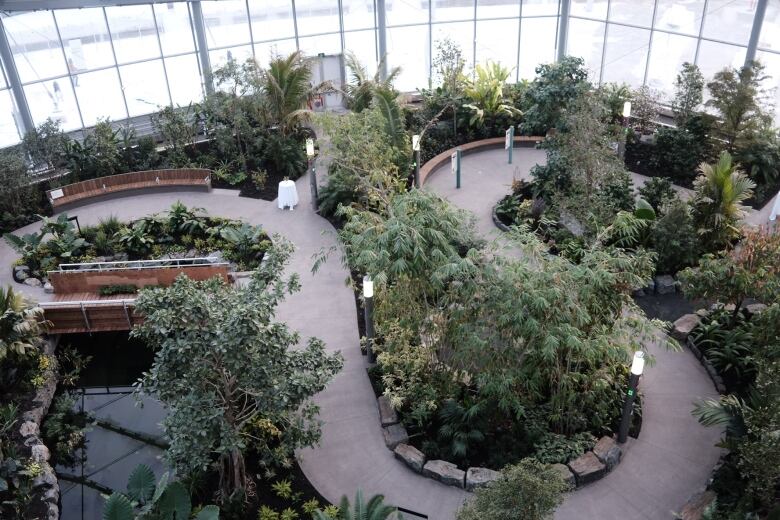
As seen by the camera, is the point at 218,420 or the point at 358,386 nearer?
the point at 218,420

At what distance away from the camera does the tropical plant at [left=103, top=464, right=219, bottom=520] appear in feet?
26.2

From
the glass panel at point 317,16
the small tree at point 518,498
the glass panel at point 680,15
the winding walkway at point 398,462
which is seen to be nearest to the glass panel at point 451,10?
the glass panel at point 317,16

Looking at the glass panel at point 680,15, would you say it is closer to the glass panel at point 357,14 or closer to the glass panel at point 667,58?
the glass panel at point 667,58

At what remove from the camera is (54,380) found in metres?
11.5

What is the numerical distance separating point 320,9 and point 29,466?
15.1 m

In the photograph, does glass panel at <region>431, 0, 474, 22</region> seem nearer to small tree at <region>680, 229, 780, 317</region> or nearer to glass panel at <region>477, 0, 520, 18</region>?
glass panel at <region>477, 0, 520, 18</region>

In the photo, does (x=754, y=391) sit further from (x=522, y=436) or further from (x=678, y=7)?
(x=678, y=7)

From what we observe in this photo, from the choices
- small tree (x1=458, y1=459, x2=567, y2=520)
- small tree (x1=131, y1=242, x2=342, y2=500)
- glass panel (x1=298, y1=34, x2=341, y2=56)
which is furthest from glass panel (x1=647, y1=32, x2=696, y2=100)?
small tree (x1=458, y1=459, x2=567, y2=520)

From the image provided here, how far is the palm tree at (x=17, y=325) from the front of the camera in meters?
11.1

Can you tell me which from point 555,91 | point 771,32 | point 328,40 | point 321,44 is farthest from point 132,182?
point 771,32

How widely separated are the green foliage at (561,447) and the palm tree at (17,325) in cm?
773

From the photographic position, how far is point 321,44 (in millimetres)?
21141

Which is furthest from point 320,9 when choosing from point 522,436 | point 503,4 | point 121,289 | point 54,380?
point 522,436

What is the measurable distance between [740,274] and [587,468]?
360 cm
